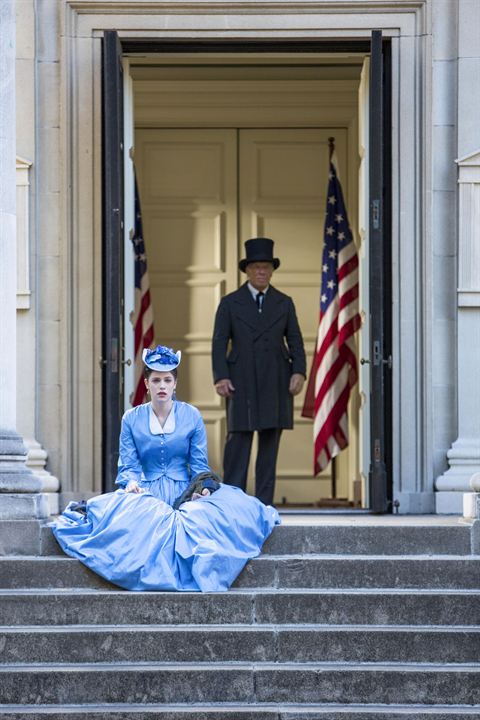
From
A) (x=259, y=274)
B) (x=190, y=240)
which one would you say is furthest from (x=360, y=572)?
(x=190, y=240)

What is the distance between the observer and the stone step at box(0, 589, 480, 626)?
306 inches

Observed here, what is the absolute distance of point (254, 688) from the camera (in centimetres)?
733

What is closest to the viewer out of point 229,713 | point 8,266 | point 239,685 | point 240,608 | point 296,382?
point 229,713

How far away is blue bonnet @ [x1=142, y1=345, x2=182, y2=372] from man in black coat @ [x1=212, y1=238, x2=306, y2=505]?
2.06m

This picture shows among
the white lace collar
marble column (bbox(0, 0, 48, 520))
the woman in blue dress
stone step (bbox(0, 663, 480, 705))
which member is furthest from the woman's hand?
stone step (bbox(0, 663, 480, 705))

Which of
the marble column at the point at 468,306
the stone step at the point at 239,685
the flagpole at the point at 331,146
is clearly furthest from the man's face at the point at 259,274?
the stone step at the point at 239,685

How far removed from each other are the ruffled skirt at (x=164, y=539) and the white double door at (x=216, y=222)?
16.0 feet

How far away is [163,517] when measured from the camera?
8.11 metres

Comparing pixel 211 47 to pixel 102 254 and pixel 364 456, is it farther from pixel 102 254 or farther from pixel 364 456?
pixel 364 456

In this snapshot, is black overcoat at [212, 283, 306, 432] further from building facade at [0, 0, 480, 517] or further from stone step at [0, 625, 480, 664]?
stone step at [0, 625, 480, 664]

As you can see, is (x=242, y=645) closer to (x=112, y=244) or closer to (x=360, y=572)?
(x=360, y=572)

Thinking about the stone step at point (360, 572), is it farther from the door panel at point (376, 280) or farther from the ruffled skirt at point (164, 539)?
the door panel at point (376, 280)

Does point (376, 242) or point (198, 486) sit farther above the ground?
point (376, 242)

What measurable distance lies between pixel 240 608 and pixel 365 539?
2.94 ft
